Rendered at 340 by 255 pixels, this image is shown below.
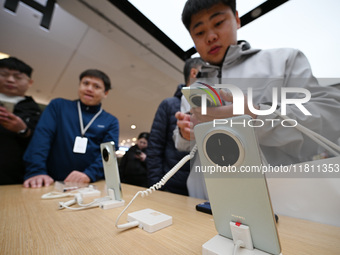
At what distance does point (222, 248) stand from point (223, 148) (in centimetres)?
15

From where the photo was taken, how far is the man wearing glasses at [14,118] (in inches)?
42.6

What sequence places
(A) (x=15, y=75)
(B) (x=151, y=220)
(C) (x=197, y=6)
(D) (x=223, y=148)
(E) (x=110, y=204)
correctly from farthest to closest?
(A) (x=15, y=75), (C) (x=197, y=6), (E) (x=110, y=204), (B) (x=151, y=220), (D) (x=223, y=148)

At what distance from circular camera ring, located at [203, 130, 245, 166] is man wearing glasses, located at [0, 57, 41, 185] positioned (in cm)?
130

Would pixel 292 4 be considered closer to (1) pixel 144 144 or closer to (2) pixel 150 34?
(2) pixel 150 34

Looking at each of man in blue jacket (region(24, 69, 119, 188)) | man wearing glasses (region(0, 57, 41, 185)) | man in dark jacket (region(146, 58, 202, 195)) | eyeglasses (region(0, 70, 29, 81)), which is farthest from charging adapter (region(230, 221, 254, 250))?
eyeglasses (region(0, 70, 29, 81))

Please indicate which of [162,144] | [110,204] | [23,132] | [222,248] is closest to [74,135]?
[23,132]

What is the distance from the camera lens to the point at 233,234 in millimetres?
246

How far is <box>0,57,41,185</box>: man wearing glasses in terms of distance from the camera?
3.55ft

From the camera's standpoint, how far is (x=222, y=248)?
0.79 ft

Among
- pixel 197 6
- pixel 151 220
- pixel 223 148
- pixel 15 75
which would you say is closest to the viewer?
pixel 223 148

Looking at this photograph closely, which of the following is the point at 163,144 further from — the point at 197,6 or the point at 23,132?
the point at 23,132

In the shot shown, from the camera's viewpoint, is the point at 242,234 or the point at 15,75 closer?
the point at 242,234

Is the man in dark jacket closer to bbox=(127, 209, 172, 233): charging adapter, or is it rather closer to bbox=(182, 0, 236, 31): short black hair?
bbox=(182, 0, 236, 31): short black hair

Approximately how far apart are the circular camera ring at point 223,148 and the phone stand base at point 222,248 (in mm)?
124
